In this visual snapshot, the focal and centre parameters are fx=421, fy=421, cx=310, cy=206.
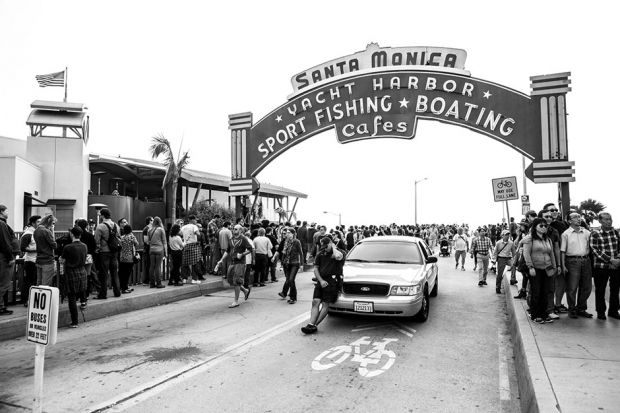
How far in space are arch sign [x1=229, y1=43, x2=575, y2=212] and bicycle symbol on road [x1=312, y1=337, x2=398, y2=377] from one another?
26.4 feet

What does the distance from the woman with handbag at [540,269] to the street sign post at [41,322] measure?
7042mm

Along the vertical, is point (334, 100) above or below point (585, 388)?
above

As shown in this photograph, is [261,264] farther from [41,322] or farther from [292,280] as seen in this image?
[41,322]

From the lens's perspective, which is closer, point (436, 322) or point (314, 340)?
point (314, 340)

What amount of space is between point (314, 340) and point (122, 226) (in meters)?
6.88

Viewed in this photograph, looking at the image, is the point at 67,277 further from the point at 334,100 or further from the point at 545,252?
the point at 334,100

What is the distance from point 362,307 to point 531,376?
3205mm

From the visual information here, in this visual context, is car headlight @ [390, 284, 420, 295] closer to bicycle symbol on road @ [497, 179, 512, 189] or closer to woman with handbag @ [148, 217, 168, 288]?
woman with handbag @ [148, 217, 168, 288]

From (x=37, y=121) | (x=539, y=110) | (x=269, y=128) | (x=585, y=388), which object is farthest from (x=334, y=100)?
(x=37, y=121)

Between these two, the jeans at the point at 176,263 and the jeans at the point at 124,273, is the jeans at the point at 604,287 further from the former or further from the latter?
the jeans at the point at 124,273

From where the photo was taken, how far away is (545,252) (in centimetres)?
727

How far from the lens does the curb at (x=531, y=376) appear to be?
388cm

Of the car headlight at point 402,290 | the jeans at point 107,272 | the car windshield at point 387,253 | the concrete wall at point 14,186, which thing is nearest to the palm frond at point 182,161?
the concrete wall at point 14,186

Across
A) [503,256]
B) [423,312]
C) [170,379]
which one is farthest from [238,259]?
[503,256]
